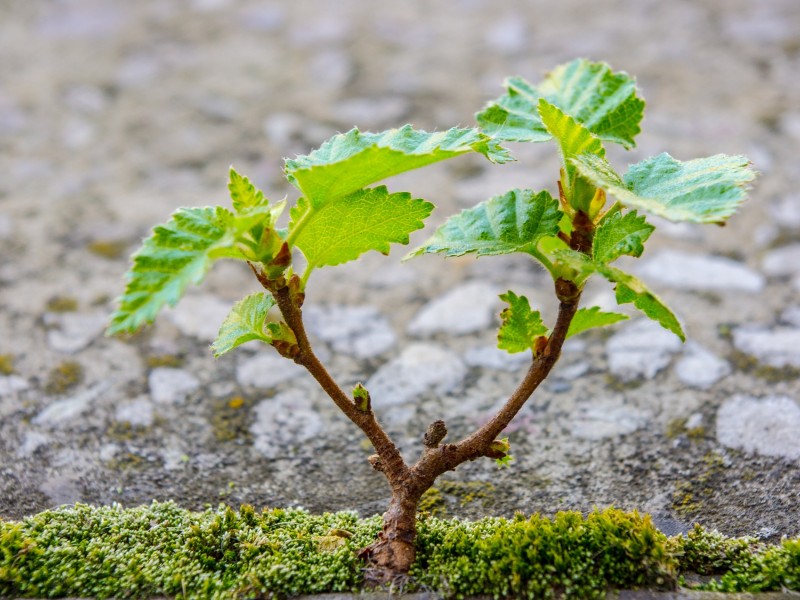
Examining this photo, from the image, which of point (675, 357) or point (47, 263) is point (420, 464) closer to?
point (675, 357)

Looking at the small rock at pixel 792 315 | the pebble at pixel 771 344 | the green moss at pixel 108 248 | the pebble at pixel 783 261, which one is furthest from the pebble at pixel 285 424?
the pebble at pixel 783 261

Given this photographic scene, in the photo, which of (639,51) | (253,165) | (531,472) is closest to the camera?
(531,472)

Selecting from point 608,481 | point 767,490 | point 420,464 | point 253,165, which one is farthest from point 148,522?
point 253,165

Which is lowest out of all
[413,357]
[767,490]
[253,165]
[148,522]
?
[767,490]

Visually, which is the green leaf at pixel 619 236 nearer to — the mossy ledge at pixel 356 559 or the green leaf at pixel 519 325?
the green leaf at pixel 519 325

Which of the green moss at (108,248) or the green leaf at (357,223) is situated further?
the green moss at (108,248)

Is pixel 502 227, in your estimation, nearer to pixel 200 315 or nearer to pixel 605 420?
pixel 605 420
